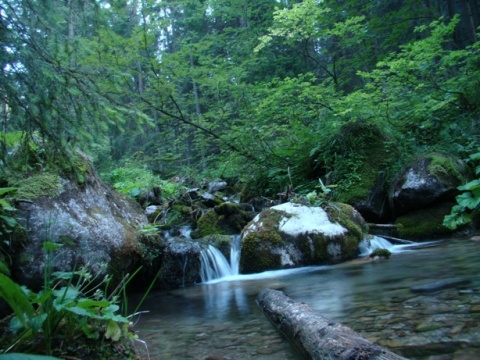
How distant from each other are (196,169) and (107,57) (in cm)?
816

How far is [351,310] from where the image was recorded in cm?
354

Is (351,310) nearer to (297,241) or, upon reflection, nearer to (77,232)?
(297,241)

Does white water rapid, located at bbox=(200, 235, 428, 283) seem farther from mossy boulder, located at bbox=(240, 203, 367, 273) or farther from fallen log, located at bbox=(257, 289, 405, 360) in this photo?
fallen log, located at bbox=(257, 289, 405, 360)

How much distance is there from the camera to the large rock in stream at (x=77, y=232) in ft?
16.4

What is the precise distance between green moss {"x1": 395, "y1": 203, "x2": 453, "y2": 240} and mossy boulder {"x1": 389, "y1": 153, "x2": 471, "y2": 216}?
148 millimetres

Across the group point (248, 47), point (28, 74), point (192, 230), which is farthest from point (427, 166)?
point (248, 47)

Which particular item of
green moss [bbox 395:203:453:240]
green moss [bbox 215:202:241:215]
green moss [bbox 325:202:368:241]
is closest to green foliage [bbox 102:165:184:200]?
green moss [bbox 215:202:241:215]

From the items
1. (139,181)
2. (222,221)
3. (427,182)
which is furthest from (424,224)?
(139,181)

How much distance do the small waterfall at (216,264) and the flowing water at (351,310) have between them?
0.83m

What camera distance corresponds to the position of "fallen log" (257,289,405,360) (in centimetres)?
201

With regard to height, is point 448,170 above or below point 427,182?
above

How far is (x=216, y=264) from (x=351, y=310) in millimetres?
4156

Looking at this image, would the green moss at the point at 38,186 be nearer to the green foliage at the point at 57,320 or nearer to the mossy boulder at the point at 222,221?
the green foliage at the point at 57,320

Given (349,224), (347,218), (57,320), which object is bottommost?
(57,320)
